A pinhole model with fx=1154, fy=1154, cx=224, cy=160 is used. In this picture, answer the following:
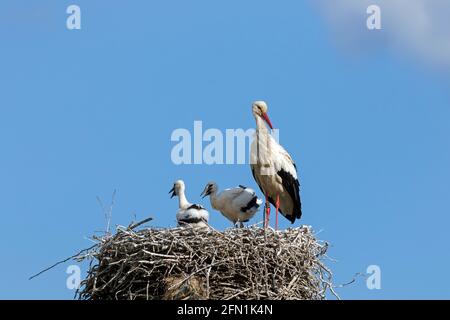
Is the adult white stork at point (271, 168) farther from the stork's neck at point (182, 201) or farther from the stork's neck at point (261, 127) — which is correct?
the stork's neck at point (182, 201)

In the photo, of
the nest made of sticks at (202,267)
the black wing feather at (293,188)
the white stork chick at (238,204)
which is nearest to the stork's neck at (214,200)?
the white stork chick at (238,204)

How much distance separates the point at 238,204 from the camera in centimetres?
1462

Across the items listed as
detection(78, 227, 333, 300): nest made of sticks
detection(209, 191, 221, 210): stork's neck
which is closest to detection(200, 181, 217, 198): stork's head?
detection(209, 191, 221, 210): stork's neck

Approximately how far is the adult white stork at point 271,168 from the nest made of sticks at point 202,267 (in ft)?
7.47

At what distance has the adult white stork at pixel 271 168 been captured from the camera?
14.4 m

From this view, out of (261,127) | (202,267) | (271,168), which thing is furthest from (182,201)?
(202,267)

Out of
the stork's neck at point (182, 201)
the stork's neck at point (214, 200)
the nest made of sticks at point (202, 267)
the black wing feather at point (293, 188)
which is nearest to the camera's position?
the nest made of sticks at point (202, 267)

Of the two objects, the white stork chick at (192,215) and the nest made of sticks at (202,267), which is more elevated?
the white stork chick at (192,215)

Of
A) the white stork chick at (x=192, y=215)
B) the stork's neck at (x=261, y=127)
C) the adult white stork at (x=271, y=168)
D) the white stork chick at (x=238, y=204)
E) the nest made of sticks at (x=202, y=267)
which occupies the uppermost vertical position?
the stork's neck at (x=261, y=127)

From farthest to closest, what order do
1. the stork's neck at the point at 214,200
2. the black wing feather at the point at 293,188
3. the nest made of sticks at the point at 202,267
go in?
the stork's neck at the point at 214,200 < the black wing feather at the point at 293,188 < the nest made of sticks at the point at 202,267

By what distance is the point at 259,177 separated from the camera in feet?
48.1

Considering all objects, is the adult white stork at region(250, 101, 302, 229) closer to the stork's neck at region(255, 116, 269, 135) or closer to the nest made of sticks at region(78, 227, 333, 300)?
the stork's neck at region(255, 116, 269, 135)
